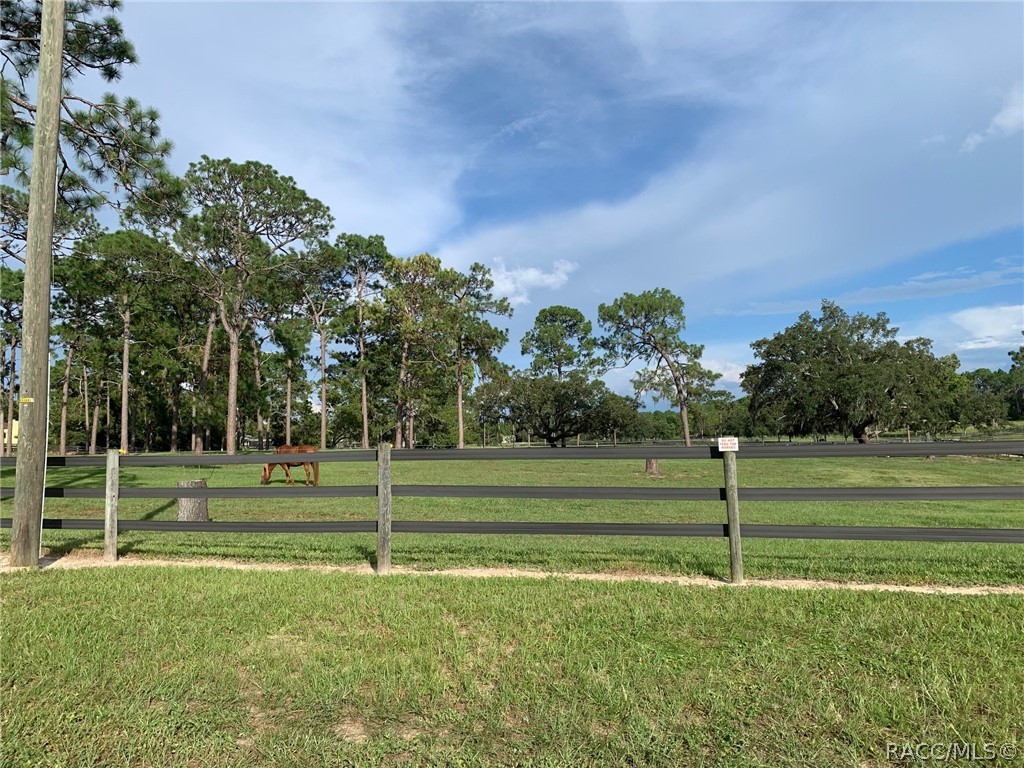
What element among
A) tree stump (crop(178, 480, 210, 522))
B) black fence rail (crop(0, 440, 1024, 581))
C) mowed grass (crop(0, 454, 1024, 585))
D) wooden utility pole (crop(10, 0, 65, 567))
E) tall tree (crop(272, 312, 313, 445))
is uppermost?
tall tree (crop(272, 312, 313, 445))

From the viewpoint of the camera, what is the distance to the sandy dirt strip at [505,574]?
189 inches

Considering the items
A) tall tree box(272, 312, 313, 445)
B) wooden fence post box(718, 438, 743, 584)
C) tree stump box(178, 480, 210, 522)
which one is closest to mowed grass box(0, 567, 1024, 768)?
wooden fence post box(718, 438, 743, 584)

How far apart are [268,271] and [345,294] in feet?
49.0

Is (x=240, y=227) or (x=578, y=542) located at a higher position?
(x=240, y=227)

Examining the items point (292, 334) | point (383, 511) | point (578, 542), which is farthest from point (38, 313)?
point (292, 334)

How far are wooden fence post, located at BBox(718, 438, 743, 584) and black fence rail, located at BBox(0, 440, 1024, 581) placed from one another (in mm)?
17

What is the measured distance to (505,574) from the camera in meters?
5.43

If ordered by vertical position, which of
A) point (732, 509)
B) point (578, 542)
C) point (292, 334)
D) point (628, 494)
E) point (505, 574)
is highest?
point (292, 334)

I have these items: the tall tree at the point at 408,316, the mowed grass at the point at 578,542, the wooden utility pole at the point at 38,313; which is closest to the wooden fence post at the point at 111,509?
the mowed grass at the point at 578,542

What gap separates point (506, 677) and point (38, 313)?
256 inches

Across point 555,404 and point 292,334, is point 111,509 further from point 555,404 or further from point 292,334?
point 555,404

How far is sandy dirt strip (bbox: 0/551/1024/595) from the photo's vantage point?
4.79 metres

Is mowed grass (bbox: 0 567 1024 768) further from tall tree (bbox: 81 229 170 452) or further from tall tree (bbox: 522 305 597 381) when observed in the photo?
tall tree (bbox: 522 305 597 381)

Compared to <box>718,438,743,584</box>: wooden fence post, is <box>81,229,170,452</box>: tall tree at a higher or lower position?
higher
